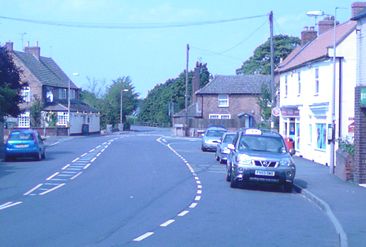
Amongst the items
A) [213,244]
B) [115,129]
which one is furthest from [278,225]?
[115,129]

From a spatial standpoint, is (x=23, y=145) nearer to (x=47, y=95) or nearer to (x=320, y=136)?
(x=320, y=136)

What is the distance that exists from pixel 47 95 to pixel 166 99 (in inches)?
2063

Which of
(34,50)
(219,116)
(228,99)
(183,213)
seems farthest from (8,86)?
(34,50)

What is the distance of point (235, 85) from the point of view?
274ft

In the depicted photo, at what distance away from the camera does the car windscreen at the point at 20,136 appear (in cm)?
3412

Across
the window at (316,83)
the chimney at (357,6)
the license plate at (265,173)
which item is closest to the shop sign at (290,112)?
the window at (316,83)

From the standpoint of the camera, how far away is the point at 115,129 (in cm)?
10725

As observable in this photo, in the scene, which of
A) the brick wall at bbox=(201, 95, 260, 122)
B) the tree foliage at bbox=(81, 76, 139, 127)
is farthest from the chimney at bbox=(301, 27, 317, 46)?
the tree foliage at bbox=(81, 76, 139, 127)

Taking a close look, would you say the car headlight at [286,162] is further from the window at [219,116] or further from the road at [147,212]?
the window at [219,116]

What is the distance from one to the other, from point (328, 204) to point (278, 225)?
403cm

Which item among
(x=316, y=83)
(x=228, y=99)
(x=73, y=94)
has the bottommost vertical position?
(x=316, y=83)

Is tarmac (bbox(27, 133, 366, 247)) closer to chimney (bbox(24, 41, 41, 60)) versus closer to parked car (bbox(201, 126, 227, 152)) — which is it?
parked car (bbox(201, 126, 227, 152))

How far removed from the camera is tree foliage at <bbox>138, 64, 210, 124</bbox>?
419 ft

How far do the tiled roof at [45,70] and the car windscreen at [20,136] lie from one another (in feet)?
156
